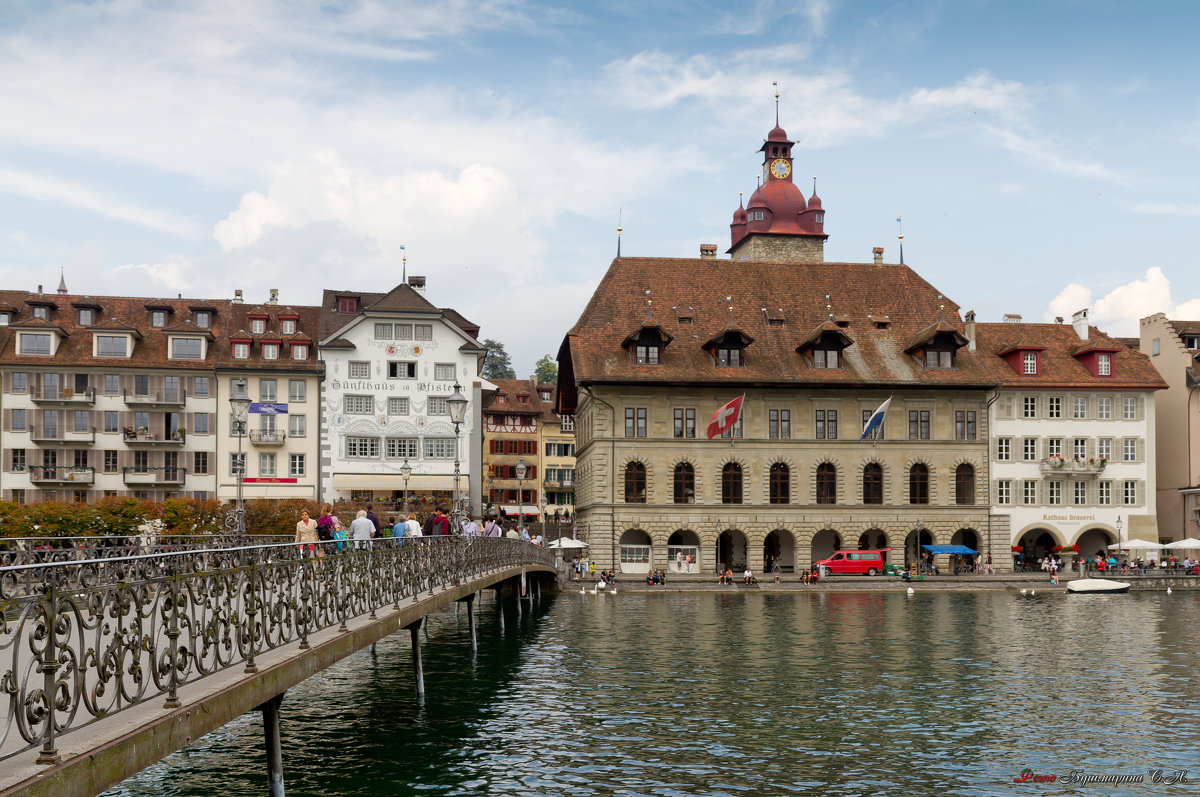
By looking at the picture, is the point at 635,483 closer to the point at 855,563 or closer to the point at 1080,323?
the point at 855,563

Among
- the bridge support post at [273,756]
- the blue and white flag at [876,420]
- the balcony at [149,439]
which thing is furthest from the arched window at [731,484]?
the bridge support post at [273,756]

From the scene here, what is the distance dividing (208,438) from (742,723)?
56430 millimetres

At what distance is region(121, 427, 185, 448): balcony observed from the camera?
7306 cm

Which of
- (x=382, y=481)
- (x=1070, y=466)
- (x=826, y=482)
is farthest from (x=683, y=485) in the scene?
(x=1070, y=466)

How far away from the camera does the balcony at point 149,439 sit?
240ft

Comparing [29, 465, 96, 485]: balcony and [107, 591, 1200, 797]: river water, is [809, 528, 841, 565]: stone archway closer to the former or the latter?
[107, 591, 1200, 797]: river water

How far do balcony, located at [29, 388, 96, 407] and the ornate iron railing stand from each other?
2161 inches

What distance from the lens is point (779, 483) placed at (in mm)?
74188

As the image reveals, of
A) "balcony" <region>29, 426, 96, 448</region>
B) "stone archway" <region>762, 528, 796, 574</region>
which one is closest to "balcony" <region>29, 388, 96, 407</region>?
"balcony" <region>29, 426, 96, 448</region>

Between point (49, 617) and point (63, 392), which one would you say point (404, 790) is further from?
point (63, 392)

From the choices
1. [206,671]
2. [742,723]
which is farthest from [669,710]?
[206,671]

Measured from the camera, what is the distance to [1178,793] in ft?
63.7

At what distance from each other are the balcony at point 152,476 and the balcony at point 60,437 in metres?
2.85

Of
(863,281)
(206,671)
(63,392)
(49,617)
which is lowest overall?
(206,671)
